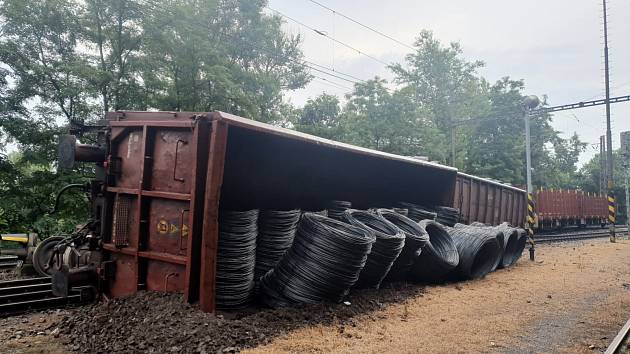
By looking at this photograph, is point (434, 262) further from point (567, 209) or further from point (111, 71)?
point (567, 209)

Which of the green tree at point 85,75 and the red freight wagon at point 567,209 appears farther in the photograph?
the red freight wagon at point 567,209

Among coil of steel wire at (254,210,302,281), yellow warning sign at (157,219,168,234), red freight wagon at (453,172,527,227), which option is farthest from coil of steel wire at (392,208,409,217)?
yellow warning sign at (157,219,168,234)

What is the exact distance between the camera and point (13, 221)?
14.2 metres

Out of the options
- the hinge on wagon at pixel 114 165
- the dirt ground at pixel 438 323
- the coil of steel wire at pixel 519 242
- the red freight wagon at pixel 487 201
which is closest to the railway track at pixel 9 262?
the dirt ground at pixel 438 323

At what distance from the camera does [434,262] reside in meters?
8.57

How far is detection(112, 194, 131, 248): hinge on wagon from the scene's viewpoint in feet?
→ 18.7

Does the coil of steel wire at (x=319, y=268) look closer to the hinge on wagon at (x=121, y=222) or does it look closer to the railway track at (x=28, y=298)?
the hinge on wagon at (x=121, y=222)

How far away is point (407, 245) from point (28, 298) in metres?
6.67

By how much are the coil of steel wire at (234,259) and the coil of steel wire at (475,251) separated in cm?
534

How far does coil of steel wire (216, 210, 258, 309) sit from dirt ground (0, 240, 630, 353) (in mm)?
586

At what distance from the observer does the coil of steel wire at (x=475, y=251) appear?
30.7 feet

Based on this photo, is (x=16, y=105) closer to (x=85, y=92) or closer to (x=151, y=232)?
(x=85, y=92)

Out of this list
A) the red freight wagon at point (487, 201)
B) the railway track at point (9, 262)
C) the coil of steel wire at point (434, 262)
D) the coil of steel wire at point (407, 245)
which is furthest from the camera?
Result: the red freight wagon at point (487, 201)

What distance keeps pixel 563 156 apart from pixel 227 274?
81.9 m
